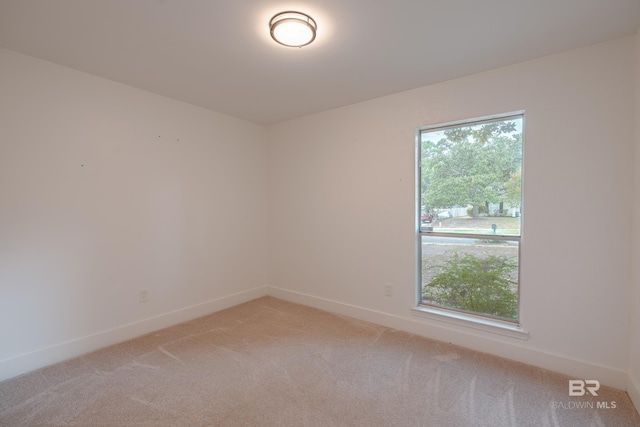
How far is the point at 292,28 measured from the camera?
185cm

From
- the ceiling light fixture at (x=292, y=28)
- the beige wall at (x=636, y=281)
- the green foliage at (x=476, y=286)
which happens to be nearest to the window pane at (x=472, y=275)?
the green foliage at (x=476, y=286)

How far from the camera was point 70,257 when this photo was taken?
250cm

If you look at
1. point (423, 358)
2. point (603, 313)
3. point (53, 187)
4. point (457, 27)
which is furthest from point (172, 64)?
point (603, 313)

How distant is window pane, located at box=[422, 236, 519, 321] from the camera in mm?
2578

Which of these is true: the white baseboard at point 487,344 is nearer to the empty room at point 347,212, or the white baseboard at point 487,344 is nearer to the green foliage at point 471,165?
the empty room at point 347,212

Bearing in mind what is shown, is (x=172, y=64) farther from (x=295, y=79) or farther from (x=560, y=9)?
(x=560, y=9)

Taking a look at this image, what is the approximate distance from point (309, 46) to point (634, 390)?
320 centimetres

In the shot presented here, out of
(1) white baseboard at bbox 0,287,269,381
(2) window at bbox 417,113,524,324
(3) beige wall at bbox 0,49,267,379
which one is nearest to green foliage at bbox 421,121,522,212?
(2) window at bbox 417,113,524,324

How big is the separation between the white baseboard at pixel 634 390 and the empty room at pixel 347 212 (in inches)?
1.2

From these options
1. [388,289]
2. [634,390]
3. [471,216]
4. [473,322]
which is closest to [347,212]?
[388,289]

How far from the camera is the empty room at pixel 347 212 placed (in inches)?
73.7

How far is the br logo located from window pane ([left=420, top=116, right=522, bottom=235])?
115 cm

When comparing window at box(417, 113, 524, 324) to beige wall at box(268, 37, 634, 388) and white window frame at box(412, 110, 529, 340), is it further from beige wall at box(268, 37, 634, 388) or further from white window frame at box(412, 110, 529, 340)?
beige wall at box(268, 37, 634, 388)

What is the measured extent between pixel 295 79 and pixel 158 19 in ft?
3.80
